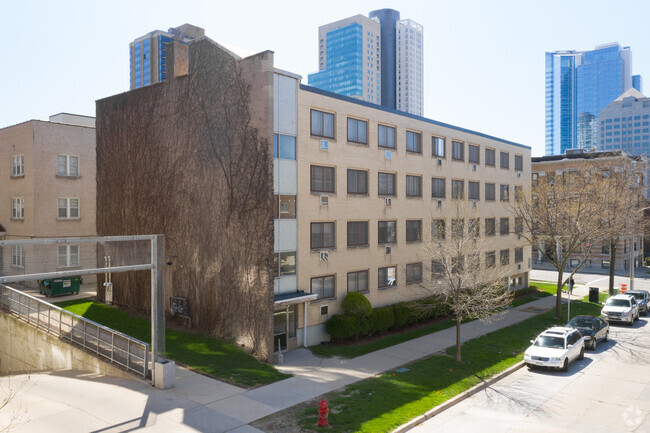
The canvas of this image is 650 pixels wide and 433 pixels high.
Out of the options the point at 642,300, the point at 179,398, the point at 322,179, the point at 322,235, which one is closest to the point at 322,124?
the point at 322,179

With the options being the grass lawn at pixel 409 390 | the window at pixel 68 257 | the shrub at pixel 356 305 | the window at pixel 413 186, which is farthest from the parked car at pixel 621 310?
the window at pixel 68 257

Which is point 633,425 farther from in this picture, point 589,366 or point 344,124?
point 344,124

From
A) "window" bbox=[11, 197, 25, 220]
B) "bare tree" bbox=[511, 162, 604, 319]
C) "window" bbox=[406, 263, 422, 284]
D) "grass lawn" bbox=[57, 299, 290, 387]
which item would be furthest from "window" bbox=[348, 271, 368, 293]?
"window" bbox=[11, 197, 25, 220]

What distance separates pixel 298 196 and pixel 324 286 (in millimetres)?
4813

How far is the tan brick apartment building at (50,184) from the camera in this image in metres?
34.9

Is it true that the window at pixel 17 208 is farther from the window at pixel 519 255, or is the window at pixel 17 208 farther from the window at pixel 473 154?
the window at pixel 519 255

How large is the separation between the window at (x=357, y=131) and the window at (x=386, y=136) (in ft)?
4.34

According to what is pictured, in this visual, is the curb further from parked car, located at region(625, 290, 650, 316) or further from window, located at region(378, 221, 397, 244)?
parked car, located at region(625, 290, 650, 316)

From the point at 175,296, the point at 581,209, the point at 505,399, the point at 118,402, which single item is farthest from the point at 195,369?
the point at 581,209

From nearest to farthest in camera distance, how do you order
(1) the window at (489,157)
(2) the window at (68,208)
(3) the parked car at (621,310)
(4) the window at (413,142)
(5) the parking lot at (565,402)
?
(5) the parking lot at (565,402) < (3) the parked car at (621,310) < (4) the window at (413,142) < (2) the window at (68,208) < (1) the window at (489,157)

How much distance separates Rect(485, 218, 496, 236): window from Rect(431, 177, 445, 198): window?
6782 mm

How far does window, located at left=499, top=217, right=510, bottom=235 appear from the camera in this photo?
4041 centimetres

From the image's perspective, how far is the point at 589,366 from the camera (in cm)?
2108

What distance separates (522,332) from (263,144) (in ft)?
58.2
